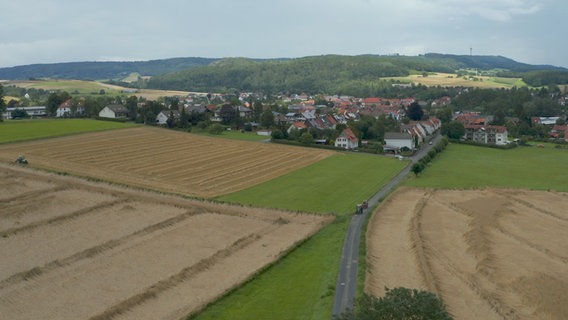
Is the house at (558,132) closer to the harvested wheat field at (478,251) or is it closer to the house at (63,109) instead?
the harvested wheat field at (478,251)

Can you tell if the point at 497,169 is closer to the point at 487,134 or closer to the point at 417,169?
the point at 417,169

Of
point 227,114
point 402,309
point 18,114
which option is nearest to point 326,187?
point 402,309

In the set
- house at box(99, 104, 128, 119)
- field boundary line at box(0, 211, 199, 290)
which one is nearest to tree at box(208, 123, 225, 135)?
house at box(99, 104, 128, 119)

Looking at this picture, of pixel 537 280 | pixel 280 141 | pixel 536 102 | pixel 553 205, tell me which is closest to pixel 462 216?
pixel 553 205

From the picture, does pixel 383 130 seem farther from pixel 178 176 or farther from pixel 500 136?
pixel 178 176

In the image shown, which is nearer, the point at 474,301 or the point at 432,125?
the point at 474,301
